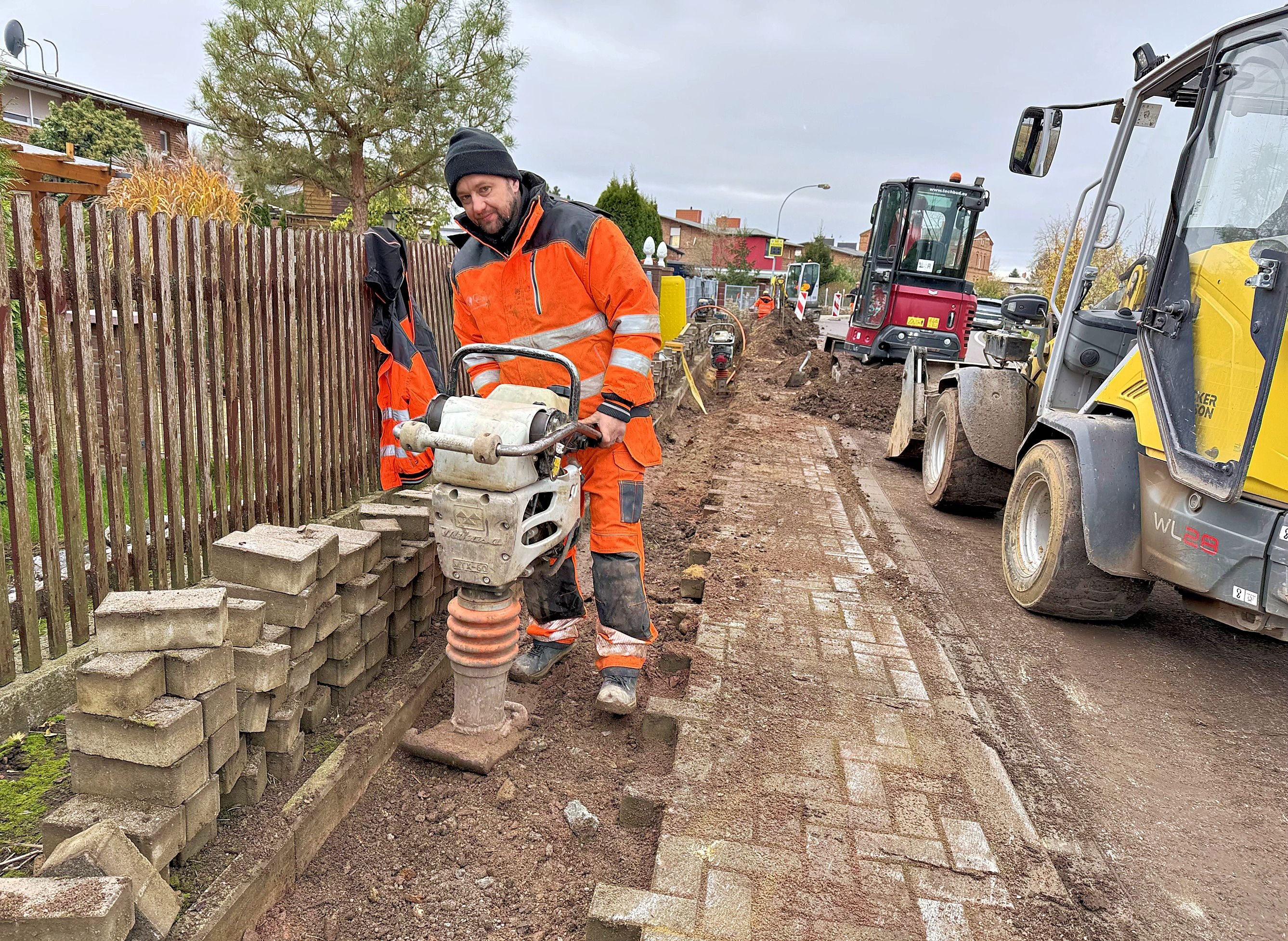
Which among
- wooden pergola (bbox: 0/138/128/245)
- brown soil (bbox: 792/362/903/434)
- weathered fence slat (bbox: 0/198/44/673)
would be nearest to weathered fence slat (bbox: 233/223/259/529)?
weathered fence slat (bbox: 0/198/44/673)

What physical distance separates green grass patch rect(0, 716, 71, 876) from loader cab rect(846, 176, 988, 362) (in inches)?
424

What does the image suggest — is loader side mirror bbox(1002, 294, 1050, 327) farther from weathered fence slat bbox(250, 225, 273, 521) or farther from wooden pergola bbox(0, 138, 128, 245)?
wooden pergola bbox(0, 138, 128, 245)

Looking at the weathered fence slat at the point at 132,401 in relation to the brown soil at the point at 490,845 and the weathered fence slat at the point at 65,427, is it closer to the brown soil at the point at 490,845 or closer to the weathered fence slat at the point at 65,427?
the weathered fence slat at the point at 65,427

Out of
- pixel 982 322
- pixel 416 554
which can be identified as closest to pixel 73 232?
pixel 416 554

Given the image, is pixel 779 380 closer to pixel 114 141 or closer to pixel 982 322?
pixel 982 322

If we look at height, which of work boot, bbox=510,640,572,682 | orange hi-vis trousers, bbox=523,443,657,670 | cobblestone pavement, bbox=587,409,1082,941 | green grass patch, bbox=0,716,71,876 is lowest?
work boot, bbox=510,640,572,682

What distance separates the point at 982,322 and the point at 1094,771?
14833 millimetres

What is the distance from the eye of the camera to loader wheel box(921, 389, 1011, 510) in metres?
6.39

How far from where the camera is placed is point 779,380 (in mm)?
14945

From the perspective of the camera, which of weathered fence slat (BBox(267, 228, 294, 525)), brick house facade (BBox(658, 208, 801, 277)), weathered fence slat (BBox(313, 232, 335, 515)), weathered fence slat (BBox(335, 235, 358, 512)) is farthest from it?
brick house facade (BBox(658, 208, 801, 277))

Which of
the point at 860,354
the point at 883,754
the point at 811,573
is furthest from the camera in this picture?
the point at 860,354

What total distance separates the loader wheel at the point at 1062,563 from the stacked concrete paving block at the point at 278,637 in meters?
3.44

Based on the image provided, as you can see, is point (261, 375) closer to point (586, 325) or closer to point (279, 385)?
point (279, 385)

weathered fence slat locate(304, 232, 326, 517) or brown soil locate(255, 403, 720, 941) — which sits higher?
weathered fence slat locate(304, 232, 326, 517)
